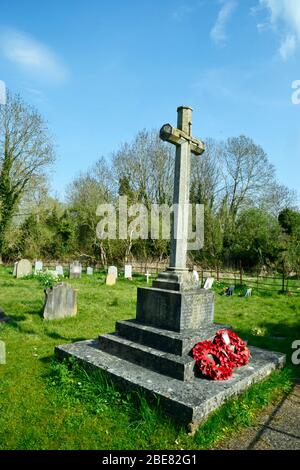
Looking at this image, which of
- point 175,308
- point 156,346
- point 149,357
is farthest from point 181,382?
point 175,308

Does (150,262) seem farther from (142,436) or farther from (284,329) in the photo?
(142,436)

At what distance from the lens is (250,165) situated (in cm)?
3139

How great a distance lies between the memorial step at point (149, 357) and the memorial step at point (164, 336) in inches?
3.3

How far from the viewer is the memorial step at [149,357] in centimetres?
499

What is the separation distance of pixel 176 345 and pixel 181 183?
301 centimetres

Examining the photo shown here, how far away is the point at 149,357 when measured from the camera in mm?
5426

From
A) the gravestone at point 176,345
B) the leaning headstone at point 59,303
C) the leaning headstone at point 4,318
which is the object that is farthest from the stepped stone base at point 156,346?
the leaning headstone at point 4,318

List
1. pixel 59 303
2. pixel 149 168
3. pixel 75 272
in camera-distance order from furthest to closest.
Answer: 1. pixel 149 168
2. pixel 75 272
3. pixel 59 303

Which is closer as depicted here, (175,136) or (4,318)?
(175,136)

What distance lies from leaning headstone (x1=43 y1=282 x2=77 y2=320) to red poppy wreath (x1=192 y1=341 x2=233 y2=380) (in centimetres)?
570

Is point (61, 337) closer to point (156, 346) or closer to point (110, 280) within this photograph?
point (156, 346)

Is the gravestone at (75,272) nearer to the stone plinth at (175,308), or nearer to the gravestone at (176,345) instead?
the gravestone at (176,345)

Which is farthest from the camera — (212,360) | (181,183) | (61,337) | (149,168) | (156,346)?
(149,168)
